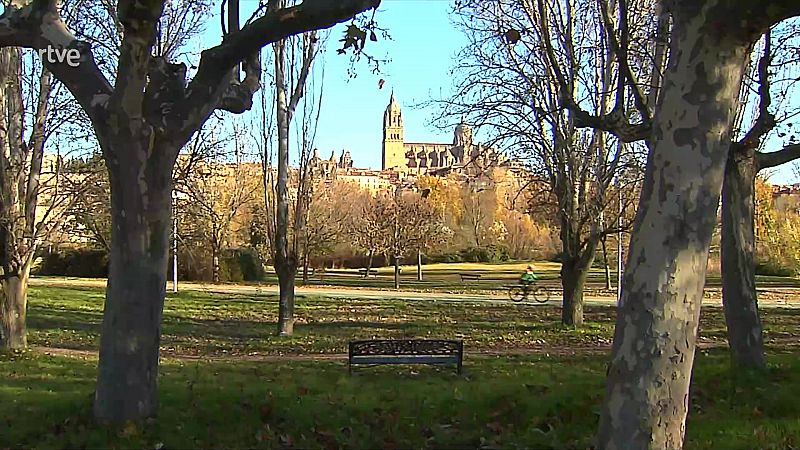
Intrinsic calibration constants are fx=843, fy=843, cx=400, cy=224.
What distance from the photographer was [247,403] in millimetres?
8375

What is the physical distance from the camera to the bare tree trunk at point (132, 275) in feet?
24.7

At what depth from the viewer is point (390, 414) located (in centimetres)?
849

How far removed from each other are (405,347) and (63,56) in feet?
22.8

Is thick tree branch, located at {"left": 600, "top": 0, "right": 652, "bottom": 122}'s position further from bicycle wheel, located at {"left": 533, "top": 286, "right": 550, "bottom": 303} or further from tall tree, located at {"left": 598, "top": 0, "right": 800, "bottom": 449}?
bicycle wheel, located at {"left": 533, "top": 286, "right": 550, "bottom": 303}

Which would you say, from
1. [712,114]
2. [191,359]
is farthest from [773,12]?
[191,359]

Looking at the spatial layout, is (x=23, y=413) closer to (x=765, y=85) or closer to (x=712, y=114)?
(x=712, y=114)

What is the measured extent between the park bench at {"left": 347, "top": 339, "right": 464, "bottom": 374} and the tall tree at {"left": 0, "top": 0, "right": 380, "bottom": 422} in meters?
4.97

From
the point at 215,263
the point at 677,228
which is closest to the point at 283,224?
the point at 677,228

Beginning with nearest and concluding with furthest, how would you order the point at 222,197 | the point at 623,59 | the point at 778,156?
the point at 623,59 → the point at 778,156 → the point at 222,197

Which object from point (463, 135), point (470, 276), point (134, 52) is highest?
point (463, 135)

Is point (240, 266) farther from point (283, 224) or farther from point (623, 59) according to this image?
point (623, 59)

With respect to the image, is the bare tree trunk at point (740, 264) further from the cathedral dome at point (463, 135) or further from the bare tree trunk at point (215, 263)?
the bare tree trunk at point (215, 263)

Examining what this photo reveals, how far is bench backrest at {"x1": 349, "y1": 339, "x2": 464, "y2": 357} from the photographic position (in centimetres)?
1261

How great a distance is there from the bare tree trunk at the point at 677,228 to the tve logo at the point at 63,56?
17.9 ft
